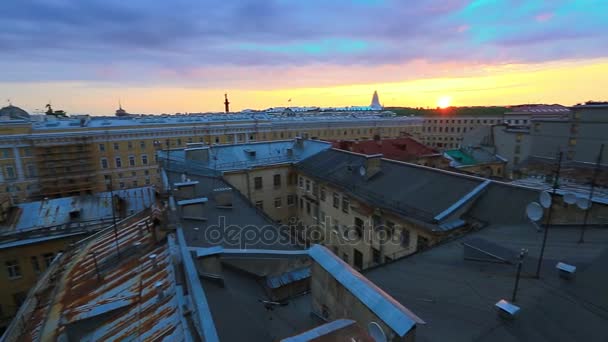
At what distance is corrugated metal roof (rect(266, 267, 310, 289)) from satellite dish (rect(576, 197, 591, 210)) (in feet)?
32.5

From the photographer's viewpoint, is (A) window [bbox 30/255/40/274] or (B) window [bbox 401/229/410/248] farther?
(A) window [bbox 30/255/40/274]

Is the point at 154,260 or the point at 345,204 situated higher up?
the point at 154,260

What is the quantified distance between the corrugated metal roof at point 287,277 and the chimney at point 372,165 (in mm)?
9672

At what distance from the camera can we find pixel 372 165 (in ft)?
62.4

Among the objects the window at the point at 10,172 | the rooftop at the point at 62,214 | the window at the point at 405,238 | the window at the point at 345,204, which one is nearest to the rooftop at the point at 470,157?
the window at the point at 345,204

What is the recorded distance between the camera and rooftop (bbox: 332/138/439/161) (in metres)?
33.9

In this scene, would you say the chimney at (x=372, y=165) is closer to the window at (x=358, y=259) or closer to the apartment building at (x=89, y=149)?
the window at (x=358, y=259)

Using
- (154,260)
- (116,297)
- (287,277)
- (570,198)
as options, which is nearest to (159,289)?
(116,297)

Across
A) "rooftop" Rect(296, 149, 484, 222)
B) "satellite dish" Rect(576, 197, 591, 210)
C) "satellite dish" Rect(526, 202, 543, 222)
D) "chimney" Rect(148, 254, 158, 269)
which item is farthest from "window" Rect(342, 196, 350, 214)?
"chimney" Rect(148, 254, 158, 269)

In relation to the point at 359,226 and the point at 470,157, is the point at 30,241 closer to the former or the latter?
the point at 359,226

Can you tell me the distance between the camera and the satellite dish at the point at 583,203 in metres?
10.1

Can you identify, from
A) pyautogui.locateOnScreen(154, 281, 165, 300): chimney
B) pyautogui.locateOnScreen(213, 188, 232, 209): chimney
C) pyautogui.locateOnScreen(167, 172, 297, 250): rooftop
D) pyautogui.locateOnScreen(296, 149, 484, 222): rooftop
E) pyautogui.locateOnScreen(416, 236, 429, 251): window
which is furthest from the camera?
pyautogui.locateOnScreen(213, 188, 232, 209): chimney

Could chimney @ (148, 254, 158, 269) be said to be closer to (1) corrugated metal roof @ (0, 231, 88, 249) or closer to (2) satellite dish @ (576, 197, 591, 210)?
(1) corrugated metal roof @ (0, 231, 88, 249)

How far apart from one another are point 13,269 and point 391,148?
3554 cm
